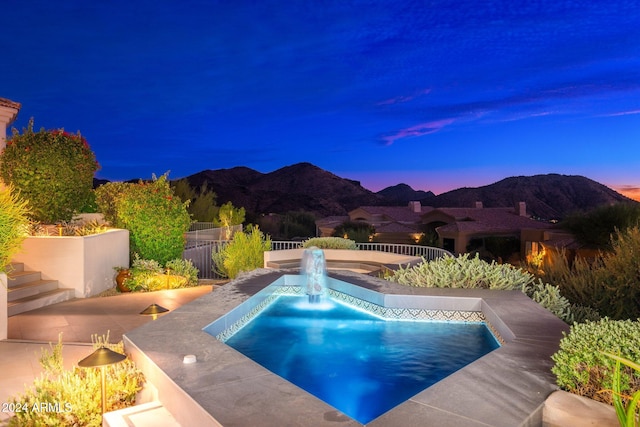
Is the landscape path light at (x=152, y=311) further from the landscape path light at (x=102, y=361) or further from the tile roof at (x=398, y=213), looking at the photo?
the tile roof at (x=398, y=213)

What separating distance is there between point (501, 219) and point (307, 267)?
35357 mm

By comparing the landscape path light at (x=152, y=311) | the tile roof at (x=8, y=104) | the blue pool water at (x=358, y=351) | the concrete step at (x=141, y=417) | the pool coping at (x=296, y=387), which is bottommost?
the blue pool water at (x=358, y=351)

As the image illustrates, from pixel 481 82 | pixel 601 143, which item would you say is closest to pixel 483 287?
pixel 481 82

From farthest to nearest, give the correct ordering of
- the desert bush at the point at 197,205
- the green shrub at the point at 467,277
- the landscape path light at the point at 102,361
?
the desert bush at the point at 197,205 < the green shrub at the point at 467,277 < the landscape path light at the point at 102,361

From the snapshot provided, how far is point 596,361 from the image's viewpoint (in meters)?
3.04

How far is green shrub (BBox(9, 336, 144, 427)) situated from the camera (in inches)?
130

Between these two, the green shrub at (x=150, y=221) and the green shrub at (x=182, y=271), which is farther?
the green shrub at (x=150, y=221)

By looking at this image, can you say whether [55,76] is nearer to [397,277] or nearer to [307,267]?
[307,267]

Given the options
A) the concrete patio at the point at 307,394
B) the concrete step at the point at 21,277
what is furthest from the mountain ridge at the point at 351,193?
the concrete patio at the point at 307,394

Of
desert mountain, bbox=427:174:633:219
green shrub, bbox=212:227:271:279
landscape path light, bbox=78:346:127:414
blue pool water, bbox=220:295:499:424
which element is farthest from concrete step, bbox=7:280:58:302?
desert mountain, bbox=427:174:633:219

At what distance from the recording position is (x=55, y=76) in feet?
75.2

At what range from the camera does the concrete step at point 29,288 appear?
676 centimetres

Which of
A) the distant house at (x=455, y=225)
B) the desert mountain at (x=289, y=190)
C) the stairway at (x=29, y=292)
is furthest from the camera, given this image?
the desert mountain at (x=289, y=190)

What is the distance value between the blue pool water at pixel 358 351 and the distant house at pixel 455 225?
28347 millimetres
